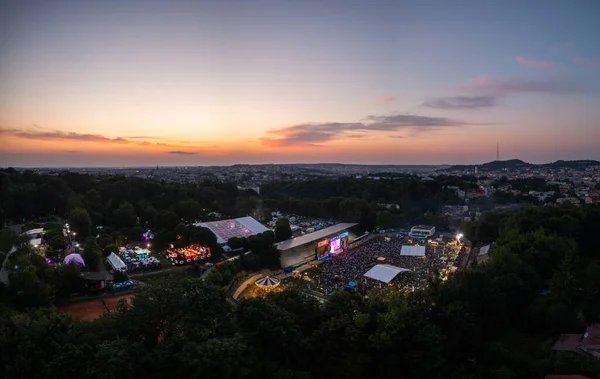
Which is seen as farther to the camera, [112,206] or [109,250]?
[112,206]

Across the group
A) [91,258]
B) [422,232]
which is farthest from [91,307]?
[422,232]

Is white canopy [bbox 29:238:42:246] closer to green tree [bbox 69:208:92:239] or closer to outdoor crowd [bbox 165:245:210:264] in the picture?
green tree [bbox 69:208:92:239]

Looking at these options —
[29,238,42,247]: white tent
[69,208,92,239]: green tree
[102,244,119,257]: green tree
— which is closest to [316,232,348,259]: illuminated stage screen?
[102,244,119,257]: green tree

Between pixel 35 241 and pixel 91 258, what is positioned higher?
pixel 35 241

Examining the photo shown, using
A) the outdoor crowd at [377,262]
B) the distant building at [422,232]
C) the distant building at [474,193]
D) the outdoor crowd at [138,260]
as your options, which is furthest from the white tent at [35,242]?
the distant building at [474,193]

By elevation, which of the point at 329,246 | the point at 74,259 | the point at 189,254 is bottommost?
the point at 329,246

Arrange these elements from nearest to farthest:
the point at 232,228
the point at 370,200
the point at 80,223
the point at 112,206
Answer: the point at 80,223 < the point at 232,228 < the point at 112,206 < the point at 370,200

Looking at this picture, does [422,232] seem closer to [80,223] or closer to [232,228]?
[232,228]
